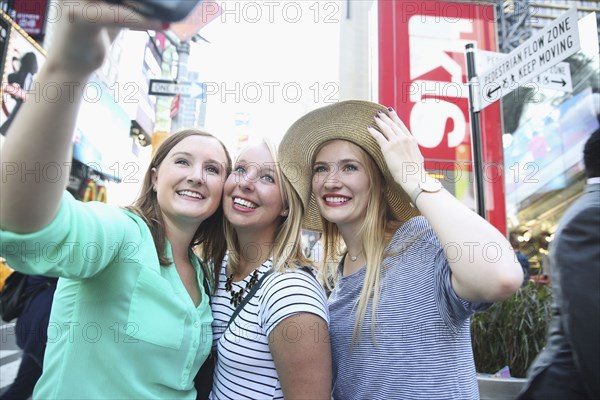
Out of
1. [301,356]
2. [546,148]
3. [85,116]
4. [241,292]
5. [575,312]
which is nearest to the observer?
[575,312]

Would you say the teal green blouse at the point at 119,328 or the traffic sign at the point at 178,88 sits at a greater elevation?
the traffic sign at the point at 178,88

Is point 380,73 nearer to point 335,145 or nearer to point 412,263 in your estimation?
point 335,145

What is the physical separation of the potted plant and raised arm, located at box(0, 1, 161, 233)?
3508mm

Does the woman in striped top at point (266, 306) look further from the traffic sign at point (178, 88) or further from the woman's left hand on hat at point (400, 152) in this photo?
the traffic sign at point (178, 88)

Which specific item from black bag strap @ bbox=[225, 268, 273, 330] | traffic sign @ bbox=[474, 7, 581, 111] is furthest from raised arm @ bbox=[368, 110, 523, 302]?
traffic sign @ bbox=[474, 7, 581, 111]

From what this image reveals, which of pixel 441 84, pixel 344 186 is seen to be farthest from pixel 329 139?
pixel 441 84

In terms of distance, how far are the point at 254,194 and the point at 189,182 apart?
32 cm

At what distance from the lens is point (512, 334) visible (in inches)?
135

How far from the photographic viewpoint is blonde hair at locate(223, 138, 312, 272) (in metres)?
1.76

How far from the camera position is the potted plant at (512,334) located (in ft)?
11.0

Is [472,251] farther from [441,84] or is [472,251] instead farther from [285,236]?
[441,84]

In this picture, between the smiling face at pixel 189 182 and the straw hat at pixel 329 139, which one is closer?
the smiling face at pixel 189 182

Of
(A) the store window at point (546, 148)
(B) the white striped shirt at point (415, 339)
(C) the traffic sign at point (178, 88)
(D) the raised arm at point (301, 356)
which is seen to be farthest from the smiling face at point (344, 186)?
(A) the store window at point (546, 148)

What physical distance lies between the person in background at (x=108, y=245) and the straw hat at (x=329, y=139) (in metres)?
0.36
